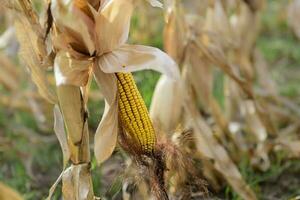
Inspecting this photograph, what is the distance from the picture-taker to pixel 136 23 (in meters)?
4.38

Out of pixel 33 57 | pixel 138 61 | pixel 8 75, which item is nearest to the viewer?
pixel 138 61

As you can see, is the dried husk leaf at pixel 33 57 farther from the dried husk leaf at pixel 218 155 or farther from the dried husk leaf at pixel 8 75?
the dried husk leaf at pixel 8 75

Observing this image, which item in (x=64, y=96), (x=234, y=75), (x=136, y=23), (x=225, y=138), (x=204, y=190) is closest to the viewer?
(x=64, y=96)

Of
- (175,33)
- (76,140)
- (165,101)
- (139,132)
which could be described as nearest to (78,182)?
(76,140)

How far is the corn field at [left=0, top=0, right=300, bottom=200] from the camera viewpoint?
1.80m

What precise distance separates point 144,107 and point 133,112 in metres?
0.04

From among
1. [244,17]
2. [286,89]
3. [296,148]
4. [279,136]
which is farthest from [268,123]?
[286,89]

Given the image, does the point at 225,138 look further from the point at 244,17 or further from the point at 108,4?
the point at 108,4

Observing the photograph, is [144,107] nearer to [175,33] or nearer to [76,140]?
[76,140]

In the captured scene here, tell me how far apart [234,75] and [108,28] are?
1.05m

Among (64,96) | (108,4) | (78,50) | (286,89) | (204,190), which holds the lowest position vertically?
(286,89)

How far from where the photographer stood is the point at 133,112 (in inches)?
72.5

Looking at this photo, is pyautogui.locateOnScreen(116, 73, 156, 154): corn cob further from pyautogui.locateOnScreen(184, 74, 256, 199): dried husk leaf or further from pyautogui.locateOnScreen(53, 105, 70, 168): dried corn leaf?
pyautogui.locateOnScreen(184, 74, 256, 199): dried husk leaf

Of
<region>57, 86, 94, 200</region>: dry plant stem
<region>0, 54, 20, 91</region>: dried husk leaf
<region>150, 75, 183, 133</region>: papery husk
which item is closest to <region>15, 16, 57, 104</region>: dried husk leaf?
<region>57, 86, 94, 200</region>: dry plant stem
